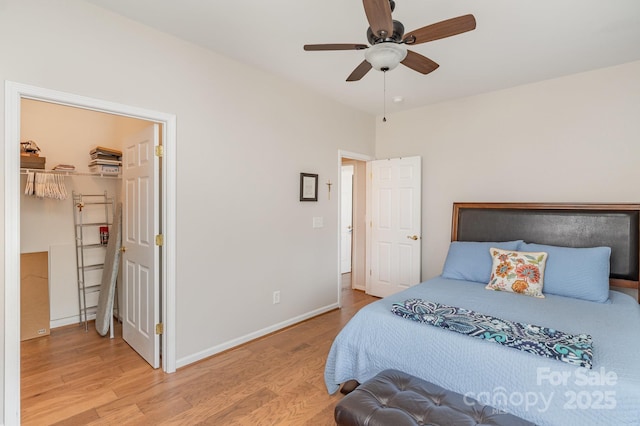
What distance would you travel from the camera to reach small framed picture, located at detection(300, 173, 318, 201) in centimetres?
361

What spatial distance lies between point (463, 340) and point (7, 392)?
2.63m

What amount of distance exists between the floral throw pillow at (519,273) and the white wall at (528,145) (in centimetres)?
100

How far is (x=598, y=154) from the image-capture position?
10.1ft

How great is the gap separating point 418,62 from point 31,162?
3.61 metres

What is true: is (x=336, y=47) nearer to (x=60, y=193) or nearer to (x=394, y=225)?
(x=394, y=225)

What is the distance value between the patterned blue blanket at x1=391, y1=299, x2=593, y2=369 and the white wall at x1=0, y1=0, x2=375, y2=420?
62.9 inches

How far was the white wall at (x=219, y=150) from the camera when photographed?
2021 mm

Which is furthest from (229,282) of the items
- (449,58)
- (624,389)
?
(449,58)

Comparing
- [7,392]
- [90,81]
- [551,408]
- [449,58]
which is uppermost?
[449,58]

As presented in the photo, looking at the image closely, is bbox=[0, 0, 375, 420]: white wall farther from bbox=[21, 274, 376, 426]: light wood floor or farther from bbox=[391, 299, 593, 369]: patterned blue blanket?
bbox=[391, 299, 593, 369]: patterned blue blanket

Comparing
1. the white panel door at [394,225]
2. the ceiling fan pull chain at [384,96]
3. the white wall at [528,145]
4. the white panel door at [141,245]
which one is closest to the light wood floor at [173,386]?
the white panel door at [141,245]

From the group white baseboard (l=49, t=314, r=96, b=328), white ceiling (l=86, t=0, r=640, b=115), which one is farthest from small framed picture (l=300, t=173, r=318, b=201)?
white baseboard (l=49, t=314, r=96, b=328)

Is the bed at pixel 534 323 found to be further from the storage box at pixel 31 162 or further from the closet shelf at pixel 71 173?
the storage box at pixel 31 162

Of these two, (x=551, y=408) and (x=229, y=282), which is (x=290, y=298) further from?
(x=551, y=408)
